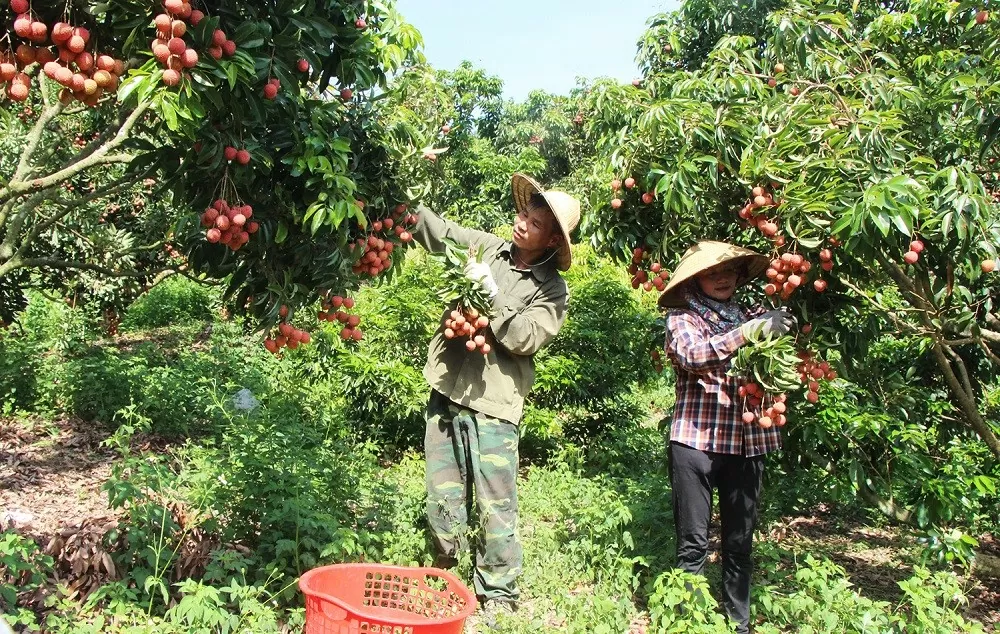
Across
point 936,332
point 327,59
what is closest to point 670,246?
point 936,332

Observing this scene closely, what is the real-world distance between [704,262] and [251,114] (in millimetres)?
1762

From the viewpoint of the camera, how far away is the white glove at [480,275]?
3.35 metres

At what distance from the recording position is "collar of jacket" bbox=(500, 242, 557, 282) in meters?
3.75

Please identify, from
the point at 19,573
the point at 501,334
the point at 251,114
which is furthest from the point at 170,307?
the point at 251,114

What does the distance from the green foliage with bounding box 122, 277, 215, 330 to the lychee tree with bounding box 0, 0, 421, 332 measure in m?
8.52

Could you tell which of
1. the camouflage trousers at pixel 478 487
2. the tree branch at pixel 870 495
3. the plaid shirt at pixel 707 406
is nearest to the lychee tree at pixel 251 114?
the camouflage trousers at pixel 478 487

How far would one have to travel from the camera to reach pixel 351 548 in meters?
3.53

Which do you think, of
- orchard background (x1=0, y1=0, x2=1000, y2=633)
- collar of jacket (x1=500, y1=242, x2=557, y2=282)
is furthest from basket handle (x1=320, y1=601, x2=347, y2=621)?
collar of jacket (x1=500, y1=242, x2=557, y2=282)

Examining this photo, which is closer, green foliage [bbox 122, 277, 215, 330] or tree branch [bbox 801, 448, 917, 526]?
tree branch [bbox 801, 448, 917, 526]

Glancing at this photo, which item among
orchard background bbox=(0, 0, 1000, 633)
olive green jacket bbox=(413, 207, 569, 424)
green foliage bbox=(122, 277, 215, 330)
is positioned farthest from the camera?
green foliage bbox=(122, 277, 215, 330)

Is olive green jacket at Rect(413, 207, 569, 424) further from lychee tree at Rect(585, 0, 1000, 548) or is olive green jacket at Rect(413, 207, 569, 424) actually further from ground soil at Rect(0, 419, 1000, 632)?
ground soil at Rect(0, 419, 1000, 632)

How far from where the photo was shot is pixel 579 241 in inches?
154

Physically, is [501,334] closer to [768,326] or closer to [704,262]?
[704,262]

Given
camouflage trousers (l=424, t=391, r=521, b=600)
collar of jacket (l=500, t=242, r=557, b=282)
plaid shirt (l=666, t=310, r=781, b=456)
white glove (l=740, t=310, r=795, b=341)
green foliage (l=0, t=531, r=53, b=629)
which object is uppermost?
collar of jacket (l=500, t=242, r=557, b=282)
